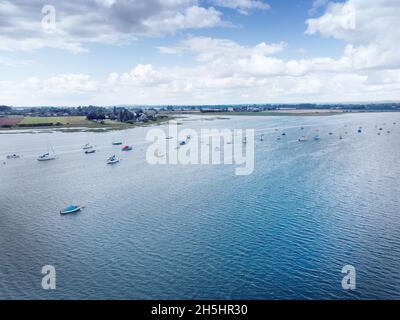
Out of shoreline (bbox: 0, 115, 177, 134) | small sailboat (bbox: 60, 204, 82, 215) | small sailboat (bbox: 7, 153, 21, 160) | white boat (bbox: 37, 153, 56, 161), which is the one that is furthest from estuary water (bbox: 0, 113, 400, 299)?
shoreline (bbox: 0, 115, 177, 134)

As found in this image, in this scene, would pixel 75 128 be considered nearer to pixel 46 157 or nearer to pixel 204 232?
pixel 46 157

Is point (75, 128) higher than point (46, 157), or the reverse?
point (75, 128)

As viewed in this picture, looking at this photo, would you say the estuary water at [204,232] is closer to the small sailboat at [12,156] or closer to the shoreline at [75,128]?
the small sailboat at [12,156]

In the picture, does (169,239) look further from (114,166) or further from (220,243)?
(114,166)

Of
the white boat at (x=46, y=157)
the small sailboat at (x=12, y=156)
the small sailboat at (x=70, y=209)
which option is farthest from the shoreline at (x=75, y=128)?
the small sailboat at (x=70, y=209)

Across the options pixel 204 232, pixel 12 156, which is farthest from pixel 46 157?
pixel 204 232

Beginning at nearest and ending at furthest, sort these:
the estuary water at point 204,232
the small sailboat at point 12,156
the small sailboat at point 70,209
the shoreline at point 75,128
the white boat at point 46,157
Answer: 1. the estuary water at point 204,232
2. the small sailboat at point 70,209
3. the white boat at point 46,157
4. the small sailboat at point 12,156
5. the shoreline at point 75,128

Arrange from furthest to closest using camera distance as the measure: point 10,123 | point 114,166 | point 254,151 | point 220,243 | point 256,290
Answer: point 10,123 → point 254,151 → point 114,166 → point 220,243 → point 256,290
